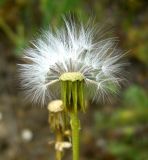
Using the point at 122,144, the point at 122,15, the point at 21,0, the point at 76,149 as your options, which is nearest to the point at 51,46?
the point at 76,149

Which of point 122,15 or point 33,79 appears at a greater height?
point 122,15

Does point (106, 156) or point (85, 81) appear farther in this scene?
point (106, 156)

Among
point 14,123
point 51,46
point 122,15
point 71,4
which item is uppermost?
point 122,15

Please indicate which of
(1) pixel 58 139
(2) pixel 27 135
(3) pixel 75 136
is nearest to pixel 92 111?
(2) pixel 27 135

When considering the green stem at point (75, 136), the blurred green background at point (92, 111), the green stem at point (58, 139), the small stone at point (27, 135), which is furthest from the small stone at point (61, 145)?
the small stone at point (27, 135)

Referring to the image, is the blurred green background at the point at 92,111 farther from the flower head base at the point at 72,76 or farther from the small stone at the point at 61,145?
the flower head base at the point at 72,76

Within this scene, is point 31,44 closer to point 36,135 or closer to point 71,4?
point 71,4
